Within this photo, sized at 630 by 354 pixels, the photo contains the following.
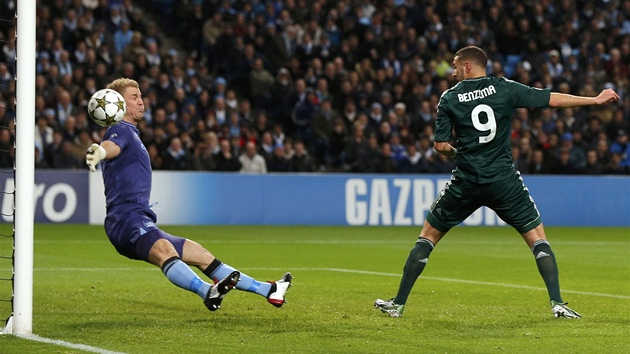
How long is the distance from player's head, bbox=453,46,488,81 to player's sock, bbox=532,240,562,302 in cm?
145

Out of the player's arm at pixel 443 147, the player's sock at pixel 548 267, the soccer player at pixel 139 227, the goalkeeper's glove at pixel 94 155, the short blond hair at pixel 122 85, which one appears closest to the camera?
the goalkeeper's glove at pixel 94 155

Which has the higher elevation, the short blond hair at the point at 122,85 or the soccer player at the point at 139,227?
the short blond hair at the point at 122,85

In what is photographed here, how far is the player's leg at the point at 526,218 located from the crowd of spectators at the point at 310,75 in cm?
1328

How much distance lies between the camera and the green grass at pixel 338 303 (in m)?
7.57

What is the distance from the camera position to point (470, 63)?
9.05 meters

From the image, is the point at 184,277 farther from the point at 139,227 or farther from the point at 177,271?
the point at 139,227

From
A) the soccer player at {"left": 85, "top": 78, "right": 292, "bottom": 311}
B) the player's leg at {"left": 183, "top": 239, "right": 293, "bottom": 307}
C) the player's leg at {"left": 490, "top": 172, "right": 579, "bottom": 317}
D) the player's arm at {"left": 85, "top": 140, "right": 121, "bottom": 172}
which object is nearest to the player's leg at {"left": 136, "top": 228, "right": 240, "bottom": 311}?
→ the soccer player at {"left": 85, "top": 78, "right": 292, "bottom": 311}

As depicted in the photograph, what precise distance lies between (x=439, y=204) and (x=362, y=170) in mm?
13997

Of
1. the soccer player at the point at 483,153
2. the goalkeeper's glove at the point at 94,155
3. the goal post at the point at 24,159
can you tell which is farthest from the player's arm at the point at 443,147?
the goal post at the point at 24,159

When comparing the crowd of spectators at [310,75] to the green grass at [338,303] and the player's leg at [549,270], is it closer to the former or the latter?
the green grass at [338,303]

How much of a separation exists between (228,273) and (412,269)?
5.25ft

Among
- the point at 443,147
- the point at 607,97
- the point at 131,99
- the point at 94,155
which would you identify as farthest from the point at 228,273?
the point at 607,97

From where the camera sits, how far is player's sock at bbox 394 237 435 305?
9.20m

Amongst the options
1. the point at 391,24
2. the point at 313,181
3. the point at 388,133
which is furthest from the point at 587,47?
the point at 313,181
